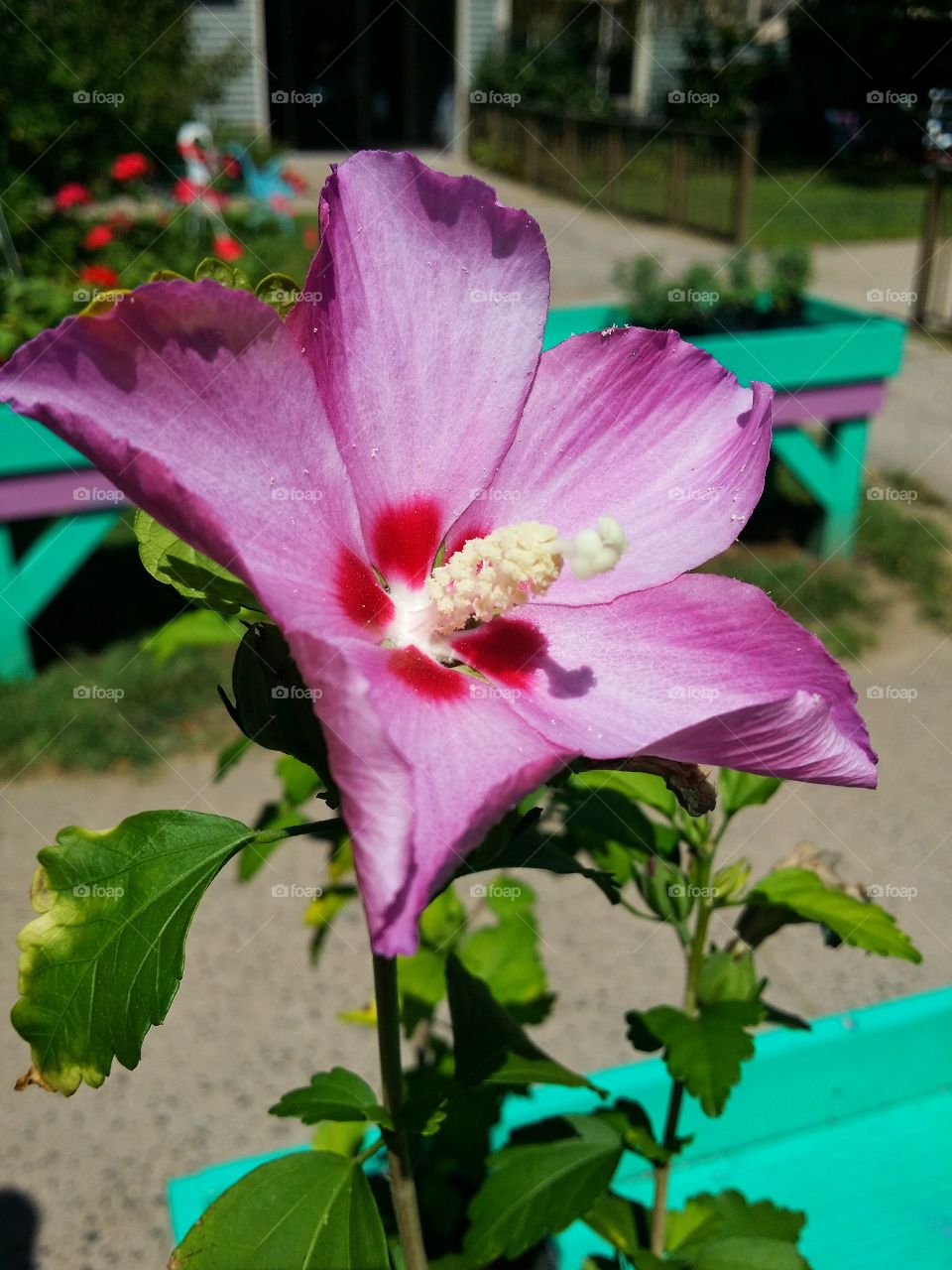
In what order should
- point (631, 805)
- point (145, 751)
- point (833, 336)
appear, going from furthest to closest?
point (833, 336) → point (145, 751) → point (631, 805)

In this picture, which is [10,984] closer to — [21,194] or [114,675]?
[114,675]

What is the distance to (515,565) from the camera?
2.56ft

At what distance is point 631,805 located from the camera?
1200mm

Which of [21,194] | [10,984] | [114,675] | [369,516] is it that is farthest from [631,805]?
[21,194]

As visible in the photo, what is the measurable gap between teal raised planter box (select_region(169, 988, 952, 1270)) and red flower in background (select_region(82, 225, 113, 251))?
4.43 metres

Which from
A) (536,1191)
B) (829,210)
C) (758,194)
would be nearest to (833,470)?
(536,1191)

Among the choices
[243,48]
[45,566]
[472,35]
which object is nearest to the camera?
[45,566]

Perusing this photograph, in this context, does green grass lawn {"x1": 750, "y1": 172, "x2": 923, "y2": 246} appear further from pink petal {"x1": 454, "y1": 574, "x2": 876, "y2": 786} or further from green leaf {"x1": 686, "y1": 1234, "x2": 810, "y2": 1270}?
pink petal {"x1": 454, "y1": 574, "x2": 876, "y2": 786}

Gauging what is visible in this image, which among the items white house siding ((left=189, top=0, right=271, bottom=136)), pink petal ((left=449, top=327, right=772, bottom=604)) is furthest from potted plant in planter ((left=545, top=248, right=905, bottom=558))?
white house siding ((left=189, top=0, right=271, bottom=136))

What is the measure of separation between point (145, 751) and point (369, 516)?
2.79m

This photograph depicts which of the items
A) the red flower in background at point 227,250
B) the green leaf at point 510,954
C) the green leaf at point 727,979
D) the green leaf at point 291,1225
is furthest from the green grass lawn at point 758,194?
the green leaf at point 291,1225

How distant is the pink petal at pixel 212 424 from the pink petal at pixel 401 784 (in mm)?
72

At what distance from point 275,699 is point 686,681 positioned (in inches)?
10.4

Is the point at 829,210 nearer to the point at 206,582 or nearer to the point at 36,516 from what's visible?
the point at 36,516
